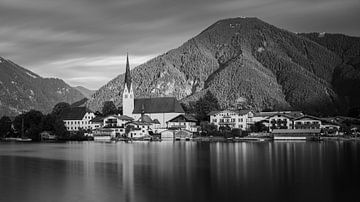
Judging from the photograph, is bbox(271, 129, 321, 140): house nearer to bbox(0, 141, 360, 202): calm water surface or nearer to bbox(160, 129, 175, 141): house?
bbox(160, 129, 175, 141): house

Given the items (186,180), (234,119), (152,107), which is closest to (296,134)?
(234,119)

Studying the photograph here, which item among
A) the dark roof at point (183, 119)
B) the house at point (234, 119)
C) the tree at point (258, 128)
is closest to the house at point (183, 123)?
the dark roof at point (183, 119)

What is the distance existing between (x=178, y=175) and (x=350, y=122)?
64.4 m

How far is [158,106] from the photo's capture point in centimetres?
9512

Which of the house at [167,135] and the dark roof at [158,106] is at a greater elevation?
the dark roof at [158,106]

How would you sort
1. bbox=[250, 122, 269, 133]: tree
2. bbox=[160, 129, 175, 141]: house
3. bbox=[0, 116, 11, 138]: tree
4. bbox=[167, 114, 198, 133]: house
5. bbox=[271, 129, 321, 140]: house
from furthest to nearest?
bbox=[0, 116, 11, 138]: tree, bbox=[167, 114, 198, 133]: house, bbox=[250, 122, 269, 133]: tree, bbox=[160, 129, 175, 141]: house, bbox=[271, 129, 321, 140]: house

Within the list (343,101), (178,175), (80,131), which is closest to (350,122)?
(80,131)

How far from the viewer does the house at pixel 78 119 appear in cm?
9490

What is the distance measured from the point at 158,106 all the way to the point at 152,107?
49.4 inches

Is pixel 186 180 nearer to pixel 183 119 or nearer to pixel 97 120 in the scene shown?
pixel 183 119

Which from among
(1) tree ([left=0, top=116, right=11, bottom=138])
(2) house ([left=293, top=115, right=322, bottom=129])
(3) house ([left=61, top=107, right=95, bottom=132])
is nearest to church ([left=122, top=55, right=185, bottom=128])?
(3) house ([left=61, top=107, right=95, bottom=132])

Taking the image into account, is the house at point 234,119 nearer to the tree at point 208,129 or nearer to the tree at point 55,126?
the tree at point 208,129

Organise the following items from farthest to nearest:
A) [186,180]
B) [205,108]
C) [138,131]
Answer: [205,108] < [138,131] < [186,180]

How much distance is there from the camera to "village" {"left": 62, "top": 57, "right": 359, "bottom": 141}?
3029 inches
